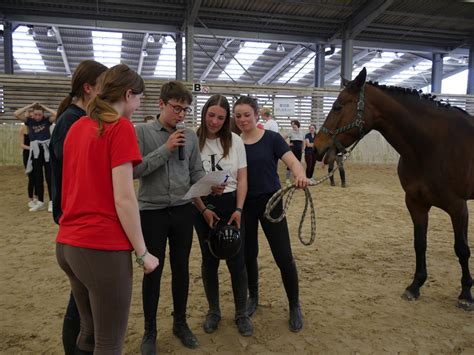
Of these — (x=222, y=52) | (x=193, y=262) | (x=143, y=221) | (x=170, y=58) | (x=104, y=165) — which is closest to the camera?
(x=104, y=165)

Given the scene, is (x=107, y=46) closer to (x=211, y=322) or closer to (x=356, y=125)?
(x=356, y=125)

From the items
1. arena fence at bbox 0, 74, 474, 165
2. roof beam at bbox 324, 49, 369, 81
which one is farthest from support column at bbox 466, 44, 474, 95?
roof beam at bbox 324, 49, 369, 81

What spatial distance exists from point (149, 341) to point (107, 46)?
56.1ft

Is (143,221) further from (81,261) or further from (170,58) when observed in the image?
(170,58)

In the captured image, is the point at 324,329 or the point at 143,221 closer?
the point at 143,221

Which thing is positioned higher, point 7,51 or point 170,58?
point 170,58

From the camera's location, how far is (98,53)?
17.9 metres

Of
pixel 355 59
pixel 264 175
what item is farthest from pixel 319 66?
pixel 264 175

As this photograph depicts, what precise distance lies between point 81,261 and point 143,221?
776 mm

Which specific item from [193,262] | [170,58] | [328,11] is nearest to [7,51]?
[170,58]

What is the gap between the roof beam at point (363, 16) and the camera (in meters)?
12.8

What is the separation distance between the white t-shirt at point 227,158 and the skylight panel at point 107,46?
15.1 metres

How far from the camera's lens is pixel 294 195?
27.5 ft

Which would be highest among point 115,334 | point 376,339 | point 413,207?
point 413,207
